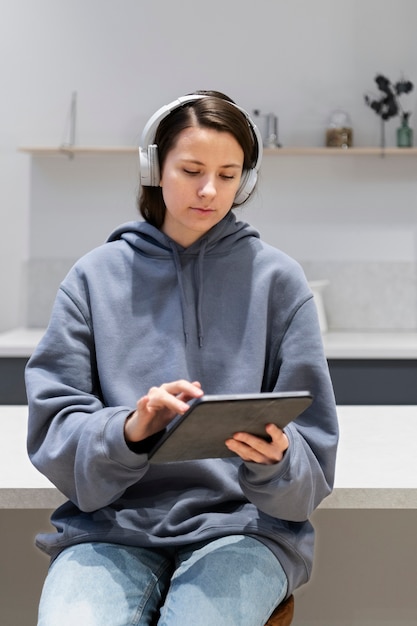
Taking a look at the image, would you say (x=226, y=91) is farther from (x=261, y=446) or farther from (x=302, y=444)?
(x=261, y=446)

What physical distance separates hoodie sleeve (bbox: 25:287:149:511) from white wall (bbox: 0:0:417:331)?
2515 millimetres

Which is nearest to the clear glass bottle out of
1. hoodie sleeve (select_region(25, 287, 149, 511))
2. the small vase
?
the small vase

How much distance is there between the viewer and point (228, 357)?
59.9 inches

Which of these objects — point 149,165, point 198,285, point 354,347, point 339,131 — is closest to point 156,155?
point 149,165

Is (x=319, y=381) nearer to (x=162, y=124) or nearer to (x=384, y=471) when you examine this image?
(x=384, y=471)

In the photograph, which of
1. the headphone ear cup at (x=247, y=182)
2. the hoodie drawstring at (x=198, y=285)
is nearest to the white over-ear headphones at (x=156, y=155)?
the headphone ear cup at (x=247, y=182)

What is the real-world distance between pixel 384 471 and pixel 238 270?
0.44m

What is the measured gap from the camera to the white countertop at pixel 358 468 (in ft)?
4.93

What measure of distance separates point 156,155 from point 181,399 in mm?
484

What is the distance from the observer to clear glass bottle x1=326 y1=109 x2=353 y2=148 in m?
3.83

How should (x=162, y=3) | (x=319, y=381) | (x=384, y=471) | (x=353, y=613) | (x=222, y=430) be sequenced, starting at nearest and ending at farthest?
(x=222, y=430) < (x=319, y=381) < (x=384, y=471) < (x=353, y=613) < (x=162, y=3)

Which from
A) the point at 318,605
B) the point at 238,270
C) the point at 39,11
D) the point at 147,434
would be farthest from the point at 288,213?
the point at 147,434

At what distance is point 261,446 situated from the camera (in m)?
1.28

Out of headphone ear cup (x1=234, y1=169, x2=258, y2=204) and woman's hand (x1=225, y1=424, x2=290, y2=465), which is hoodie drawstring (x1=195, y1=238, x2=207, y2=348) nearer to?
headphone ear cup (x1=234, y1=169, x2=258, y2=204)
